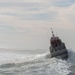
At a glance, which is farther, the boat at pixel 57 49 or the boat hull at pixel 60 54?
the boat at pixel 57 49

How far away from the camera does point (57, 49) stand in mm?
63906

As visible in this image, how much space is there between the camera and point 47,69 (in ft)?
144

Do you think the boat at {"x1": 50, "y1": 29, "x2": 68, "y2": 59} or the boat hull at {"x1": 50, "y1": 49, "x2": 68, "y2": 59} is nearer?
the boat hull at {"x1": 50, "y1": 49, "x2": 68, "y2": 59}

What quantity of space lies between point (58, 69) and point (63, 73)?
3.34 meters

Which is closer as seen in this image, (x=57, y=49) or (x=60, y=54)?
(x=60, y=54)

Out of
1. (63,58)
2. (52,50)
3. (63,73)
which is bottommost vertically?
(63,73)

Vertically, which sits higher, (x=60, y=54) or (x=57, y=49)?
(x=57, y=49)

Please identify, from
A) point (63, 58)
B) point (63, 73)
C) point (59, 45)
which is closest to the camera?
point (63, 73)

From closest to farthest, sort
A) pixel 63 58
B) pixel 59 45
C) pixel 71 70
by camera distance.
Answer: pixel 71 70 → pixel 63 58 → pixel 59 45

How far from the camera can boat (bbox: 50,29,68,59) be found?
60.0m

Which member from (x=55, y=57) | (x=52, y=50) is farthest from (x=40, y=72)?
(x=52, y=50)

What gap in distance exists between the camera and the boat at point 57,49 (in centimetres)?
5998

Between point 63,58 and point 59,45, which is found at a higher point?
point 59,45

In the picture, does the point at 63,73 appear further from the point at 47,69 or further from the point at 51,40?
the point at 51,40
